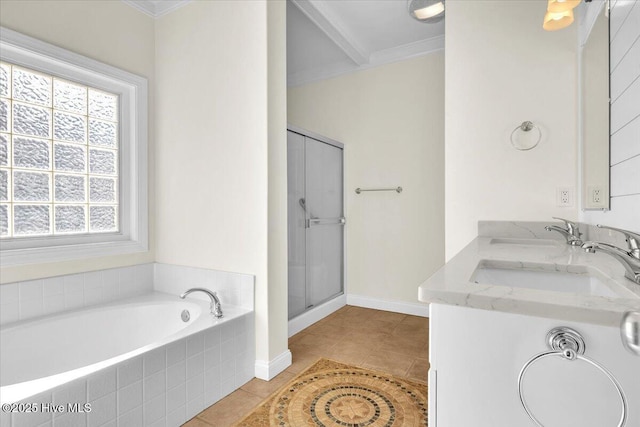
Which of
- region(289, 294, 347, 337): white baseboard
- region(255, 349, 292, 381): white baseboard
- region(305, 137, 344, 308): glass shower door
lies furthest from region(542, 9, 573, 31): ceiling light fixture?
region(289, 294, 347, 337): white baseboard

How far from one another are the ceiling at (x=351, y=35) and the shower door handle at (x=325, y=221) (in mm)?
1533

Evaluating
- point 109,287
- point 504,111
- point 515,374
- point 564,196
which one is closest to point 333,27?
point 504,111

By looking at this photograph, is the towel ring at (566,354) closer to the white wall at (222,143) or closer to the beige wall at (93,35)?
the white wall at (222,143)

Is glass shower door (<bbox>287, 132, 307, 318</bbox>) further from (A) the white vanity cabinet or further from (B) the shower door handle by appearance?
(A) the white vanity cabinet

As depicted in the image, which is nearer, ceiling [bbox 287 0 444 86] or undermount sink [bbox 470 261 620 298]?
undermount sink [bbox 470 261 620 298]

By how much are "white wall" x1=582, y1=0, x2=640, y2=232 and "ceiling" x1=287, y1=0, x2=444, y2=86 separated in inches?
65.5

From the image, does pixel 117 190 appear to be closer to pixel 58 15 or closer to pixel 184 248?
pixel 184 248

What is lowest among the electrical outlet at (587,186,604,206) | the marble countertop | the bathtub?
the bathtub

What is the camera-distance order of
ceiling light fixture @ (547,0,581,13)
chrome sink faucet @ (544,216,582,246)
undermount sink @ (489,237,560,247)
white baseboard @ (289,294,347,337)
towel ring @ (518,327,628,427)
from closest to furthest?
towel ring @ (518,327,628,427) → ceiling light fixture @ (547,0,581,13) → chrome sink faucet @ (544,216,582,246) → undermount sink @ (489,237,560,247) → white baseboard @ (289,294,347,337)

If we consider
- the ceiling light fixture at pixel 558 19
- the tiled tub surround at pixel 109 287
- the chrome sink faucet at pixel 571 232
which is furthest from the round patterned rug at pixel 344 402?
the ceiling light fixture at pixel 558 19

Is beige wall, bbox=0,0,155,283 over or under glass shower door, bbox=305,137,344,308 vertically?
over

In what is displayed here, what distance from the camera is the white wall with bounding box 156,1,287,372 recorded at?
2029mm

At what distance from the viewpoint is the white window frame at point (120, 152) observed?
1865 mm

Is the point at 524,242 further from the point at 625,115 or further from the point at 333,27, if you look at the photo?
the point at 333,27
